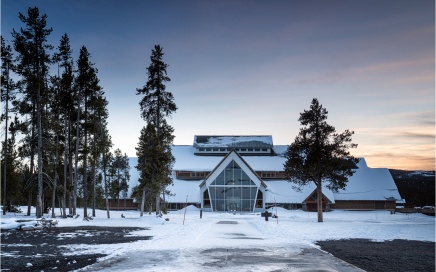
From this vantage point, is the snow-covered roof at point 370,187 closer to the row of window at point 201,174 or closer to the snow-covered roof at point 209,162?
the row of window at point 201,174

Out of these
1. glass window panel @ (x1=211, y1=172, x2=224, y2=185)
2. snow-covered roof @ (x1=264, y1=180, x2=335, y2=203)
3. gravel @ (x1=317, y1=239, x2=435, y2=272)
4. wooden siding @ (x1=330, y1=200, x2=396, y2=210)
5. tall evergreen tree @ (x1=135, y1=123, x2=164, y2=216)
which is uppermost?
tall evergreen tree @ (x1=135, y1=123, x2=164, y2=216)

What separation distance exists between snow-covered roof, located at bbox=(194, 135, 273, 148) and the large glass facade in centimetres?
1629

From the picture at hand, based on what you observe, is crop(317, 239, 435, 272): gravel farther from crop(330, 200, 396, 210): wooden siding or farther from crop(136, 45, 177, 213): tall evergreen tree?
crop(330, 200, 396, 210): wooden siding

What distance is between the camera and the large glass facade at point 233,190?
60.7 meters

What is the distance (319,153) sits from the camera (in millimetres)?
35125

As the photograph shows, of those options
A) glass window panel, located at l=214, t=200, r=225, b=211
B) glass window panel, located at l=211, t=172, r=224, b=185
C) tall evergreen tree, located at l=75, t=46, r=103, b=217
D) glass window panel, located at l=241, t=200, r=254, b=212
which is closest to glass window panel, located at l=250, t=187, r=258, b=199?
glass window panel, located at l=241, t=200, r=254, b=212

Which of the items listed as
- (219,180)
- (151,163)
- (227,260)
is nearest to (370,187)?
(219,180)

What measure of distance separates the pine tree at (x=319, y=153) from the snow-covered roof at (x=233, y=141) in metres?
40.3

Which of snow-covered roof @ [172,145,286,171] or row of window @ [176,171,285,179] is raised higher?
snow-covered roof @ [172,145,286,171]

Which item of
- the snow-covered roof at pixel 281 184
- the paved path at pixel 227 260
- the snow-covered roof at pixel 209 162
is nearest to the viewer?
the paved path at pixel 227 260

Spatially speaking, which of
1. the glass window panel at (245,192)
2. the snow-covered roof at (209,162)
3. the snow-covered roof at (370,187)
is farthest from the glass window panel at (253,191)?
the snow-covered roof at (370,187)

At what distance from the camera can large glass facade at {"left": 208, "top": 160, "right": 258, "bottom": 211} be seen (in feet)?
199

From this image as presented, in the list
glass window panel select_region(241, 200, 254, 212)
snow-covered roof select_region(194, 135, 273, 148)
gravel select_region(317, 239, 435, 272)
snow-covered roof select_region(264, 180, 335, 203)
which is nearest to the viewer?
gravel select_region(317, 239, 435, 272)

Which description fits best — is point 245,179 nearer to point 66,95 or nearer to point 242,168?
point 242,168
